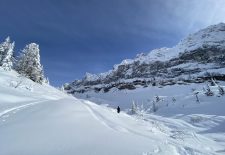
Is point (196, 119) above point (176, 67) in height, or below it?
below

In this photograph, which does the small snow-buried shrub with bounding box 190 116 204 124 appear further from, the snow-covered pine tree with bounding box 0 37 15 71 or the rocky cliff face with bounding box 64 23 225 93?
the rocky cliff face with bounding box 64 23 225 93

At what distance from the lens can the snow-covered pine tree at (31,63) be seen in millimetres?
46406

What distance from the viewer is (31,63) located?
1827 inches

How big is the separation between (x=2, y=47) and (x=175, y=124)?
43.1 meters

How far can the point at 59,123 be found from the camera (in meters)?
9.19

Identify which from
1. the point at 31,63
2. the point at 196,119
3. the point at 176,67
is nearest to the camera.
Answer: the point at 196,119

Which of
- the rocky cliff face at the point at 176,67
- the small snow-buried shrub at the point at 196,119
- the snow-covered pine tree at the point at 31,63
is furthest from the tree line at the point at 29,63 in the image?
the rocky cliff face at the point at 176,67

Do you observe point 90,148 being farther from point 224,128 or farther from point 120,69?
point 120,69

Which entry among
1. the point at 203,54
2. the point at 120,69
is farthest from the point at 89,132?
the point at 120,69

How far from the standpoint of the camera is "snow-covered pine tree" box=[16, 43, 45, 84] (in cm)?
4641

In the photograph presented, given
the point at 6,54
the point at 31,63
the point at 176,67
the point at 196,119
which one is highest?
the point at 176,67

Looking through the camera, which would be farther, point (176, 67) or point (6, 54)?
point (176, 67)

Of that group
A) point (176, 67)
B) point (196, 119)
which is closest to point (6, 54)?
point (196, 119)

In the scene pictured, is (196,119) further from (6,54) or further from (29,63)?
(6,54)
